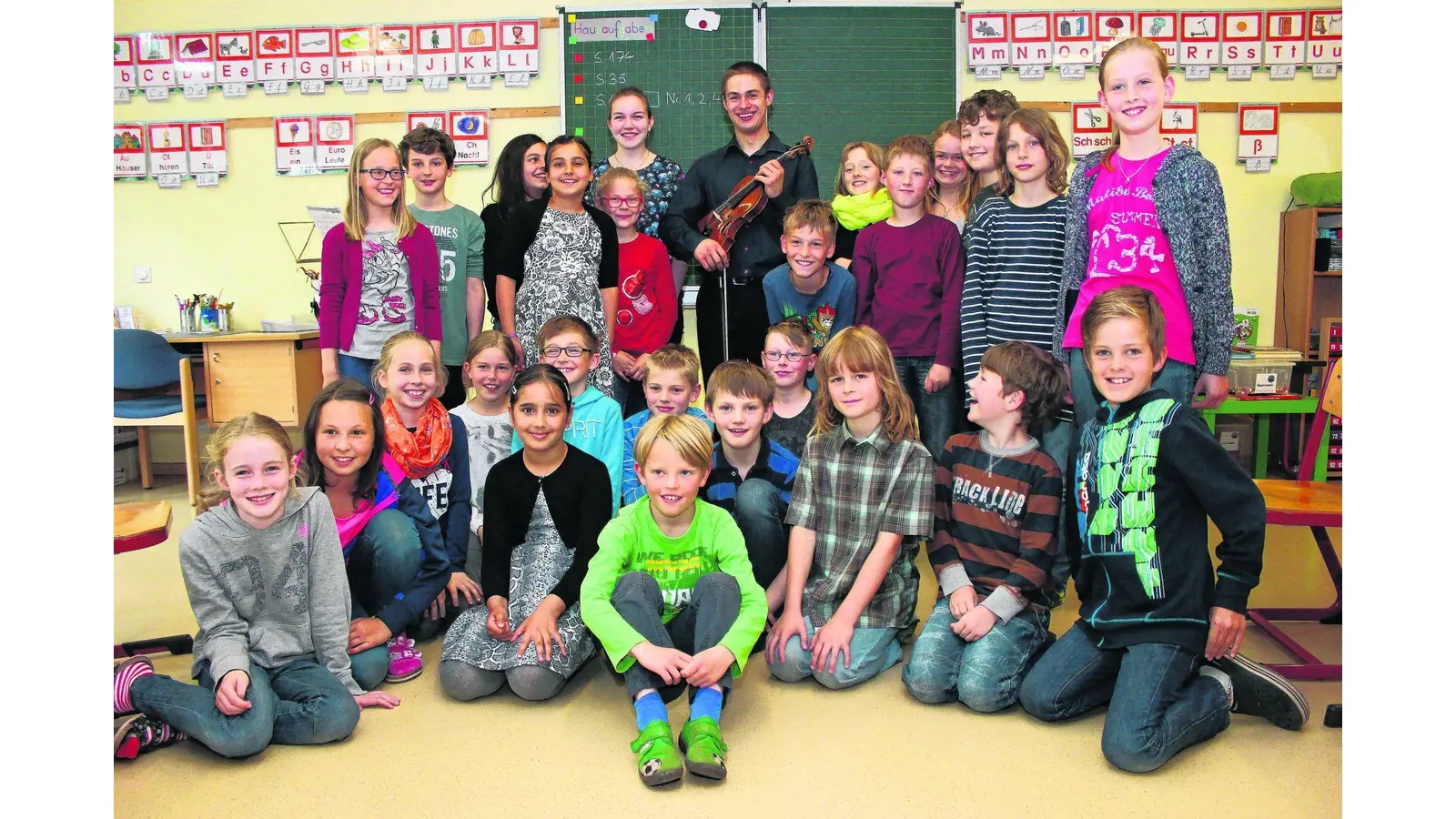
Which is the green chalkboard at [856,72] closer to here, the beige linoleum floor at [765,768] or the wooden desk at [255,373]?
the wooden desk at [255,373]

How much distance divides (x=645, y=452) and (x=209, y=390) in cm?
314

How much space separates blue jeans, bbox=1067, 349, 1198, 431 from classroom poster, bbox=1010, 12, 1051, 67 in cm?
263

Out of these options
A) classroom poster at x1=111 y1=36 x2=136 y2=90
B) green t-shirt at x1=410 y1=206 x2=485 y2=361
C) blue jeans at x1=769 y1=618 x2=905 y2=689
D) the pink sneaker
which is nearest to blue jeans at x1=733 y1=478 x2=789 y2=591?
blue jeans at x1=769 y1=618 x2=905 y2=689

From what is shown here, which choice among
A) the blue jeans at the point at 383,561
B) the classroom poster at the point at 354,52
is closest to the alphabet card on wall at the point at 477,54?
the classroom poster at the point at 354,52

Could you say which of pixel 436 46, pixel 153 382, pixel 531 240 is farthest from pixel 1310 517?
pixel 153 382

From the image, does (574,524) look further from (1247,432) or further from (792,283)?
(1247,432)

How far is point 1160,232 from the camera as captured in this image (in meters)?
2.19

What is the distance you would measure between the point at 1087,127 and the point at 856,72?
1.10 meters

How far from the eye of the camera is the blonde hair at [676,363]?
2588 millimetres

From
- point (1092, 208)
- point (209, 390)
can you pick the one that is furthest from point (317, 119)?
point (1092, 208)

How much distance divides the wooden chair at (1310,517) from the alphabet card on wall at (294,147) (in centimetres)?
416

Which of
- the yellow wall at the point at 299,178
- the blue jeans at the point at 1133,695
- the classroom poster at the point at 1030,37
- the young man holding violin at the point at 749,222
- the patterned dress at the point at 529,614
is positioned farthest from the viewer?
the yellow wall at the point at 299,178

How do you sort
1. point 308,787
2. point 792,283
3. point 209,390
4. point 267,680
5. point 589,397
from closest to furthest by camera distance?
point 308,787 → point 267,680 → point 589,397 → point 792,283 → point 209,390

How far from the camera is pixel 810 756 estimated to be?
6.03ft
